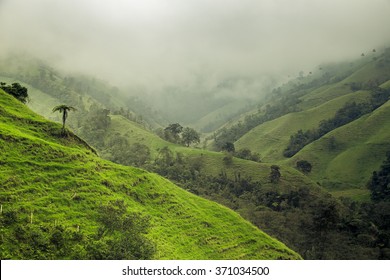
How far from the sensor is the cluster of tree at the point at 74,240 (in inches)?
2279

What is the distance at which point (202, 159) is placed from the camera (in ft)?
634

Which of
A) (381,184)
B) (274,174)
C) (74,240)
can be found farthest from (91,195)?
(381,184)

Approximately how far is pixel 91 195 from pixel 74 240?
14.5m

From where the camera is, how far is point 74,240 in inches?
2463

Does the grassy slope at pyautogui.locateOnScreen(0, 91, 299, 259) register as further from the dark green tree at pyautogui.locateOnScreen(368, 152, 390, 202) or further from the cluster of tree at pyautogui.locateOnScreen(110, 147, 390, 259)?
the dark green tree at pyautogui.locateOnScreen(368, 152, 390, 202)

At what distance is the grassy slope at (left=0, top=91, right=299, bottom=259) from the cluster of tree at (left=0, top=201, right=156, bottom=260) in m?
1.52

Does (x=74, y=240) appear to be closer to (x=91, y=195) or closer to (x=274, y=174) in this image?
(x=91, y=195)

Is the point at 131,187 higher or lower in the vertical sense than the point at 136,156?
lower

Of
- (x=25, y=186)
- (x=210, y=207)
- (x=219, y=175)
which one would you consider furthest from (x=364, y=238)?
(x=25, y=186)

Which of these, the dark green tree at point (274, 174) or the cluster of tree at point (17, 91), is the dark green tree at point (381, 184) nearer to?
the dark green tree at point (274, 174)
